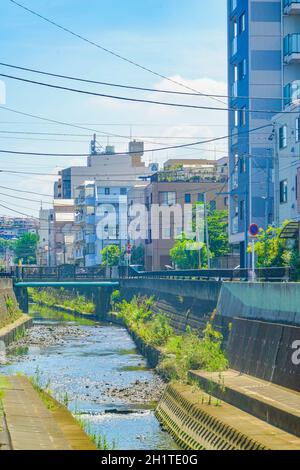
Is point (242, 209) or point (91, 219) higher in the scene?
point (91, 219)

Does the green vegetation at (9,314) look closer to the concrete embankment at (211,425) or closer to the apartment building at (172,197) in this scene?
the apartment building at (172,197)

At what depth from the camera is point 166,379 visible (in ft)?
124

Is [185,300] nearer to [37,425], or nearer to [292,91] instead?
[292,91]

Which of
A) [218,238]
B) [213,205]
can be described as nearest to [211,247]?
[218,238]

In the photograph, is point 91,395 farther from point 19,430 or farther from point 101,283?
point 101,283

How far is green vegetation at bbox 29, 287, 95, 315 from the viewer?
333 feet

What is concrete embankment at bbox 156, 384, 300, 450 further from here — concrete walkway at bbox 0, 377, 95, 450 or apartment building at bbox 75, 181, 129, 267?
apartment building at bbox 75, 181, 129, 267

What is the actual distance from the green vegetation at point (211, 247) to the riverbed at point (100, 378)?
36.9 feet

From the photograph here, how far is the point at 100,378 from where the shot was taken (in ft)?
135

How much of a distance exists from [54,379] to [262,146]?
27318mm

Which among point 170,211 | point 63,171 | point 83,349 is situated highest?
point 63,171

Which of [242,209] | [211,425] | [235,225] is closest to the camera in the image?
[211,425]

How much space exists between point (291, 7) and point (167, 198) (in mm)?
44746

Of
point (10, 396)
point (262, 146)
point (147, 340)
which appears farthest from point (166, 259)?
point (10, 396)
